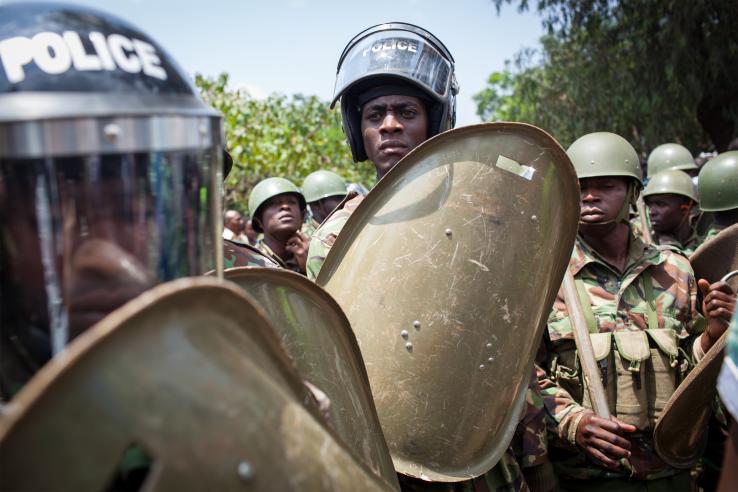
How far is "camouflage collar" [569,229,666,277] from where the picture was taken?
130 inches

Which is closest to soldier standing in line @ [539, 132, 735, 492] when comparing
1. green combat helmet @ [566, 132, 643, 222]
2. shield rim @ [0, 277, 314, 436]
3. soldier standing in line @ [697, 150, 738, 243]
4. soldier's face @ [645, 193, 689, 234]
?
green combat helmet @ [566, 132, 643, 222]

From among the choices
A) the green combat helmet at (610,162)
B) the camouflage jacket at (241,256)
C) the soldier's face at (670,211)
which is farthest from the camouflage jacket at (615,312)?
the soldier's face at (670,211)

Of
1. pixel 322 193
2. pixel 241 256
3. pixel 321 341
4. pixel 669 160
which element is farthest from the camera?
pixel 669 160

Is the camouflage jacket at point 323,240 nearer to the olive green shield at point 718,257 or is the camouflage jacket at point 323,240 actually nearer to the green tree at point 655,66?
the olive green shield at point 718,257

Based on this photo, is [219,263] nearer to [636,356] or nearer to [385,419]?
[385,419]

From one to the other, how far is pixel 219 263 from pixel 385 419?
0.79 m

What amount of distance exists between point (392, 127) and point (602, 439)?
148cm

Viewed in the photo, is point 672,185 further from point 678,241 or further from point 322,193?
point 322,193

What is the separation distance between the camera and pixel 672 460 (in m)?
2.92

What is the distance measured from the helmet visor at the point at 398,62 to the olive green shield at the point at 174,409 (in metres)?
1.66

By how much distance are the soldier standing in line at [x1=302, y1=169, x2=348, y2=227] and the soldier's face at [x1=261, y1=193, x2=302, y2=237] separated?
59.8 inches

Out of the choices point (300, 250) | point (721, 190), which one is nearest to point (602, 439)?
point (300, 250)

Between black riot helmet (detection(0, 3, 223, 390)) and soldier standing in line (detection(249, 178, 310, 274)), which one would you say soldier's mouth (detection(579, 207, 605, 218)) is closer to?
black riot helmet (detection(0, 3, 223, 390))

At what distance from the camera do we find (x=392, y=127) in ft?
8.21
